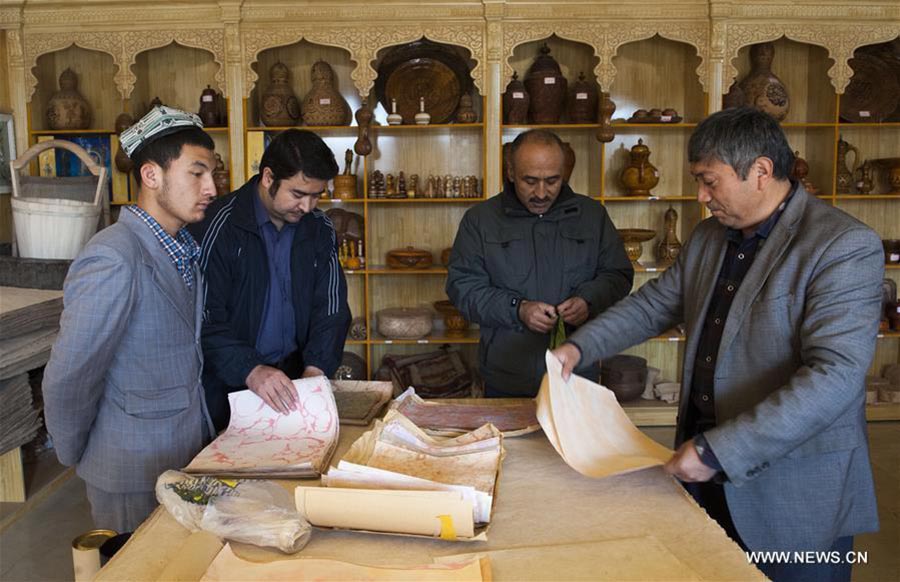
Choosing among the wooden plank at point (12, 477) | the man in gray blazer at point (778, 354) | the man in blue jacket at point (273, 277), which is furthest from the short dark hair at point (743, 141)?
the wooden plank at point (12, 477)

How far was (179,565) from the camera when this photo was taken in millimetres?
1270

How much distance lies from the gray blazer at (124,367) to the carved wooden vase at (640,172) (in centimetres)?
349

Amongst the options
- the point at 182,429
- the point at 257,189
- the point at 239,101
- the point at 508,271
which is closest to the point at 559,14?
the point at 239,101

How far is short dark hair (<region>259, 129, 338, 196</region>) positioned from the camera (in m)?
2.22

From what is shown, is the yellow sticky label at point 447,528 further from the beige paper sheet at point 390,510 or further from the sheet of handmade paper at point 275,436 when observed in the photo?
the sheet of handmade paper at point 275,436

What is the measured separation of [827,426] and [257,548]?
115cm

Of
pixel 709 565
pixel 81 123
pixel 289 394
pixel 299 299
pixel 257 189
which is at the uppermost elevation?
pixel 81 123

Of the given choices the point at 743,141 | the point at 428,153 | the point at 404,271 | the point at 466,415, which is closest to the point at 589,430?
the point at 466,415

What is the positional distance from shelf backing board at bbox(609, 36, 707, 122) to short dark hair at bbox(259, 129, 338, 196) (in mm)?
3316

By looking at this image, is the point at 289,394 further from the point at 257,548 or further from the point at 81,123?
the point at 81,123

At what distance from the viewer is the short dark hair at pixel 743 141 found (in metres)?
1.70

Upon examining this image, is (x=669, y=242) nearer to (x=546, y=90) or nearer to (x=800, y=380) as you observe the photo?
(x=546, y=90)

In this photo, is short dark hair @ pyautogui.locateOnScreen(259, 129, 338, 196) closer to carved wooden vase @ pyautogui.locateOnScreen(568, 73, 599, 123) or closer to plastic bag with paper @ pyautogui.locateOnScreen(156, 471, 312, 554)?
plastic bag with paper @ pyautogui.locateOnScreen(156, 471, 312, 554)

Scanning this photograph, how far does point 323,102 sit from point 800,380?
12.4ft
